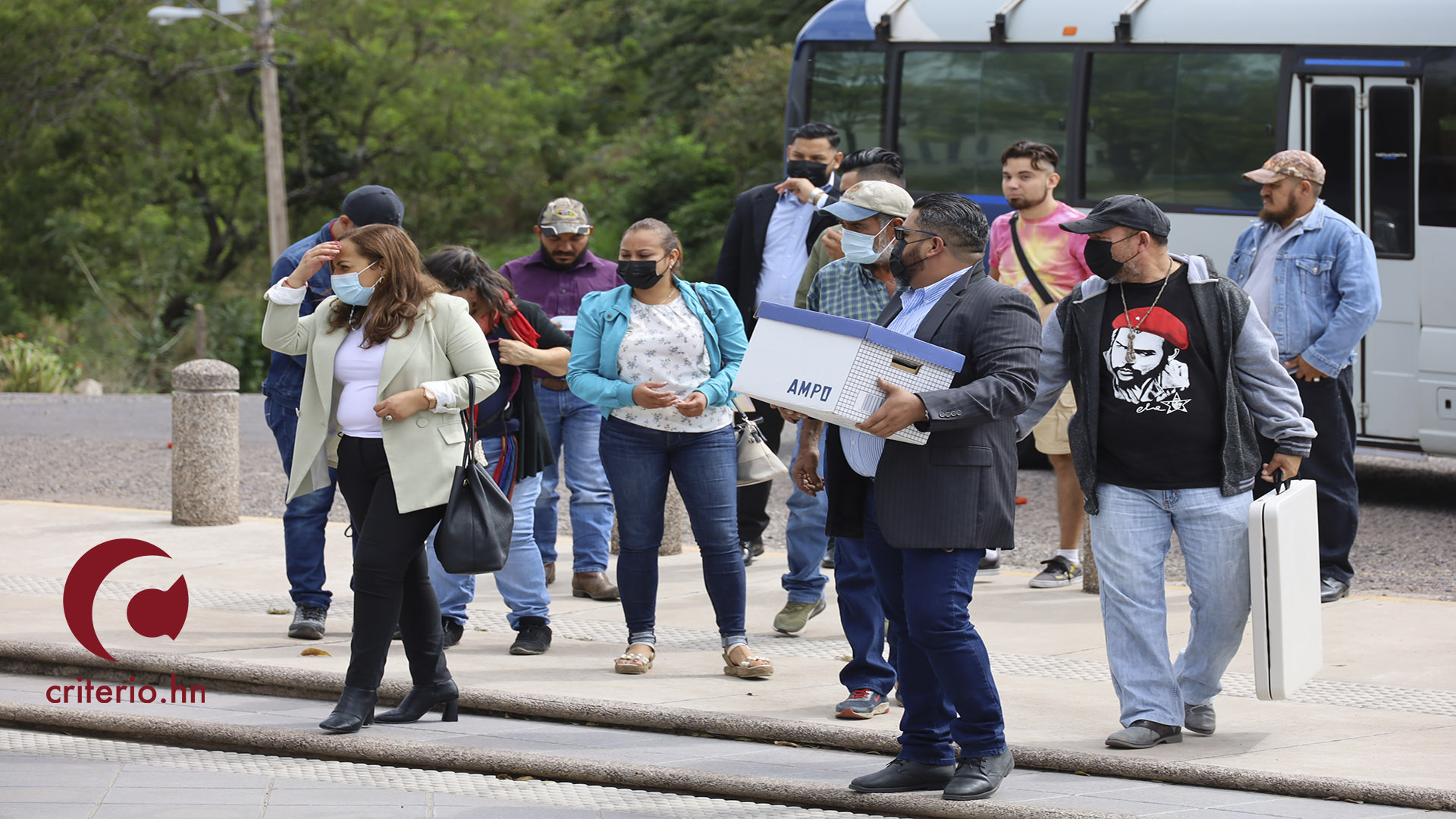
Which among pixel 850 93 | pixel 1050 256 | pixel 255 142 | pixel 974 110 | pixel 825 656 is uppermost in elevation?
pixel 255 142

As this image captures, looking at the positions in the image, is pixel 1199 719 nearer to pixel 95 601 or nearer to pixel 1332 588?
pixel 1332 588

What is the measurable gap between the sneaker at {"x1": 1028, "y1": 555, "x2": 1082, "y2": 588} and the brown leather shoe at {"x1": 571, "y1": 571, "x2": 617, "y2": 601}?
6.85 feet

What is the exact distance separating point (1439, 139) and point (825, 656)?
6358 millimetres

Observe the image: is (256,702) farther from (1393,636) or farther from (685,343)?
(1393,636)

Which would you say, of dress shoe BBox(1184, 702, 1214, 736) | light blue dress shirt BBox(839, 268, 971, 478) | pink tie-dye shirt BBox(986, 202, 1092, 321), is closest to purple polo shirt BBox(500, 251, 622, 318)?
pink tie-dye shirt BBox(986, 202, 1092, 321)

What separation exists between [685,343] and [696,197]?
2743 centimetres

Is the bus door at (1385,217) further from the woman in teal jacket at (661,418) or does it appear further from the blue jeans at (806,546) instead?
the woman in teal jacket at (661,418)

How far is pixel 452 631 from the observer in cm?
666

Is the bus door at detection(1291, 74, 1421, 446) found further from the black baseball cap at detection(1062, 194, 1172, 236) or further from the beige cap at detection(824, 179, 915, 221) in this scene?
the beige cap at detection(824, 179, 915, 221)

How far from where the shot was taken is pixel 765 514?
339 inches

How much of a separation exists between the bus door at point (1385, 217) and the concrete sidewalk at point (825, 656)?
3.47 metres

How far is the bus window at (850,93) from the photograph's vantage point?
44.0ft

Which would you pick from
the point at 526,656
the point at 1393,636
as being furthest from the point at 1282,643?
the point at 526,656

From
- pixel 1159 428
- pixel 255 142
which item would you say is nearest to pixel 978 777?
pixel 1159 428
